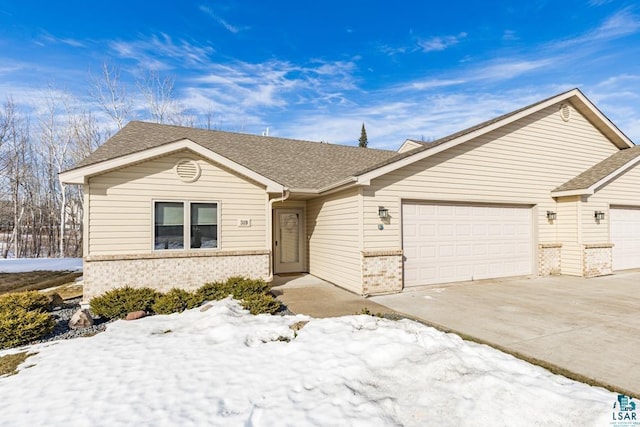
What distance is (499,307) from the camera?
6.88 meters

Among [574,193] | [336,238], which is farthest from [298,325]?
[574,193]

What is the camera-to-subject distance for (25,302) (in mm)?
6016

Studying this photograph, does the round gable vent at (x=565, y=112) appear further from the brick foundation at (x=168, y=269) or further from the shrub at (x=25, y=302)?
the shrub at (x=25, y=302)

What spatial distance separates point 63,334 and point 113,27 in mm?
15319

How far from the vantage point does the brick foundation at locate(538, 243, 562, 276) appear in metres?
10.7

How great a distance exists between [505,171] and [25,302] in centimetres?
1259

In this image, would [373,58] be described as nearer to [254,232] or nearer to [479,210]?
[479,210]

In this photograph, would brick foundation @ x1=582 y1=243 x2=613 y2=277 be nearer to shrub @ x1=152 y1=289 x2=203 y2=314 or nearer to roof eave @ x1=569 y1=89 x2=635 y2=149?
roof eave @ x1=569 y1=89 x2=635 y2=149

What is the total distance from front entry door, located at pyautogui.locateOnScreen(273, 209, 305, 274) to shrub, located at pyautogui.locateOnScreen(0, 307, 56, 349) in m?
6.97

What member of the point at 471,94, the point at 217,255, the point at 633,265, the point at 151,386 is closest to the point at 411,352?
the point at 151,386

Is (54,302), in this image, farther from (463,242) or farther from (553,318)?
(463,242)

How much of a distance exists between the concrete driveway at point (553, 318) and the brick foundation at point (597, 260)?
1.68 feet

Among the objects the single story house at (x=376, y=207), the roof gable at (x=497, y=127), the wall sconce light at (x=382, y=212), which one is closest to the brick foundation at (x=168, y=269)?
the single story house at (x=376, y=207)

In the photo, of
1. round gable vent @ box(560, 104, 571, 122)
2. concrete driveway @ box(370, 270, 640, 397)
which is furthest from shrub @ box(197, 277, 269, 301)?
round gable vent @ box(560, 104, 571, 122)
